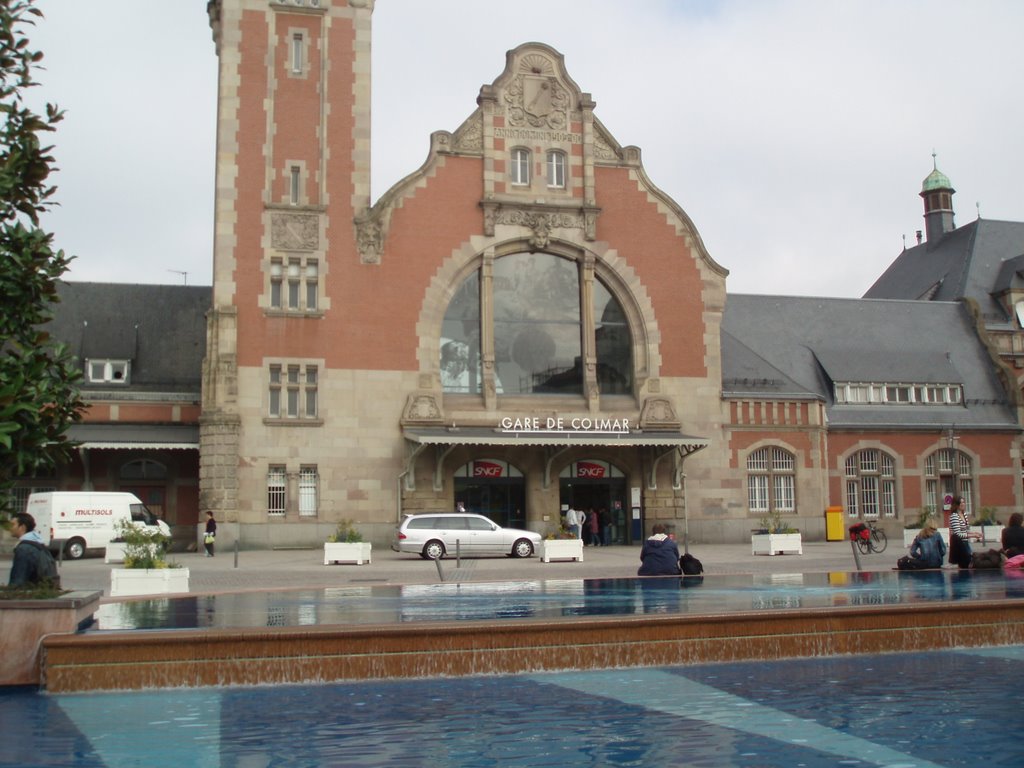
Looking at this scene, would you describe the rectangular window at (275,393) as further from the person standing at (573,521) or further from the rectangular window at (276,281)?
the person standing at (573,521)

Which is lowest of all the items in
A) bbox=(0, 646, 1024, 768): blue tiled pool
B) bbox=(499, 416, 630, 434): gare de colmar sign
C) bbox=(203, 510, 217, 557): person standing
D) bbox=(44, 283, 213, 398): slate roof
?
bbox=(0, 646, 1024, 768): blue tiled pool

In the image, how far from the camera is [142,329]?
46656 millimetres

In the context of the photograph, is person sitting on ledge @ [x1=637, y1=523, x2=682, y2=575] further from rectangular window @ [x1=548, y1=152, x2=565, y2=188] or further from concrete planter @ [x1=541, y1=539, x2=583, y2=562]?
rectangular window @ [x1=548, y1=152, x2=565, y2=188]

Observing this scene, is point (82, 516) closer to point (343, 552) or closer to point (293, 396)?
point (293, 396)

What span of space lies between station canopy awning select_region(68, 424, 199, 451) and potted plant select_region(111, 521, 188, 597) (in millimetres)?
18255

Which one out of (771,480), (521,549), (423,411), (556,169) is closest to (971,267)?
(771,480)

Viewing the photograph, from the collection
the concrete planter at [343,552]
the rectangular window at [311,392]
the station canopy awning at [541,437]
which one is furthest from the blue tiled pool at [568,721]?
the rectangular window at [311,392]

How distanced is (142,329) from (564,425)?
60.2 ft

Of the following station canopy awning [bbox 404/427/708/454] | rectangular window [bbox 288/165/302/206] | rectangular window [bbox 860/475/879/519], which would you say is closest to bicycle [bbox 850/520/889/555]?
station canopy awning [bbox 404/427/708/454]

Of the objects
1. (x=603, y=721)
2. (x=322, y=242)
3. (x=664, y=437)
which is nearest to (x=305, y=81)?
(x=322, y=242)

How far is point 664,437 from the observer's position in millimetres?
41812

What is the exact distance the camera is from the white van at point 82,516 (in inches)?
1513

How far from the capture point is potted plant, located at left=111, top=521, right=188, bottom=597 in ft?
71.7

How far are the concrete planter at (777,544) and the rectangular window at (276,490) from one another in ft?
53.9
